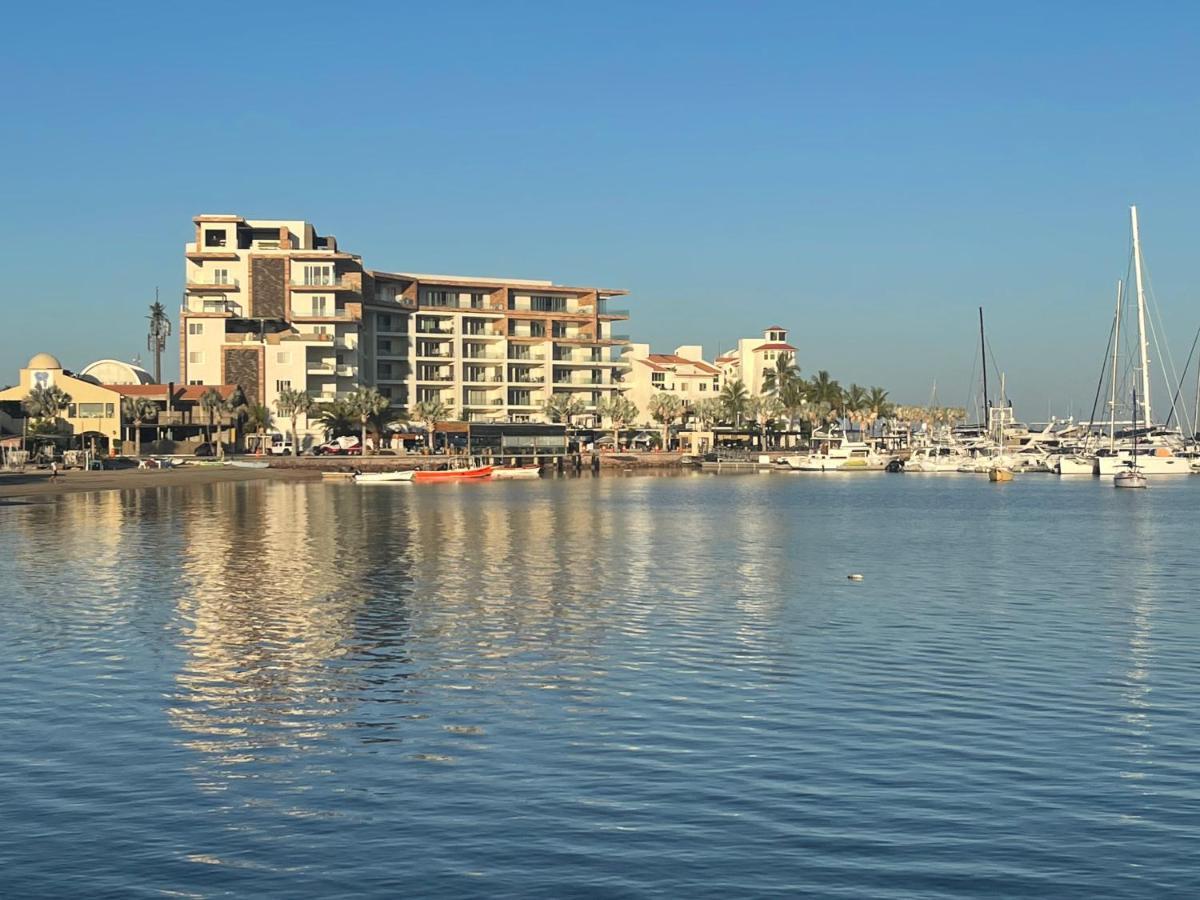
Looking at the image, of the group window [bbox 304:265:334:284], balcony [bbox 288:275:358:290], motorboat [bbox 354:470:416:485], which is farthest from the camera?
window [bbox 304:265:334:284]

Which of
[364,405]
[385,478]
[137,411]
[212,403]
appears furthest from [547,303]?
[137,411]

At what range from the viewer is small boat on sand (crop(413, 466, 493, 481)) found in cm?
14388

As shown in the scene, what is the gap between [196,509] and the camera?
8619cm

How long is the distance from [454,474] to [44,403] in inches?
1665

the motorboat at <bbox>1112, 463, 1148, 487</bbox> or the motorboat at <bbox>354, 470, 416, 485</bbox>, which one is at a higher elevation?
the motorboat at <bbox>354, 470, 416, 485</bbox>

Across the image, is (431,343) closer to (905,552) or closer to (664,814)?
(905,552)

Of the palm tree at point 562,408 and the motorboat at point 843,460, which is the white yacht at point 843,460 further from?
the palm tree at point 562,408

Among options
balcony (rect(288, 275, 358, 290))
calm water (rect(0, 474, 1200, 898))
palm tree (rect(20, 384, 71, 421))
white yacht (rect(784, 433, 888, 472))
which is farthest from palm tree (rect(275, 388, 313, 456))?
calm water (rect(0, 474, 1200, 898))

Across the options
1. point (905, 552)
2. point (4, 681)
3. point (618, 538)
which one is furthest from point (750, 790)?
point (618, 538)

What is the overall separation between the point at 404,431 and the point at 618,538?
109 meters

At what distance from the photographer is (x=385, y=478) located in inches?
5433

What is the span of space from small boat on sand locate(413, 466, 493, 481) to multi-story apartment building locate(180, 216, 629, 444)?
22423 mm

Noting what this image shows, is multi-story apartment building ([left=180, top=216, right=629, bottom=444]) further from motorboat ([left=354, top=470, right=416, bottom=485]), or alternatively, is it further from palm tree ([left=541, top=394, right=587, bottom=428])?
motorboat ([left=354, top=470, right=416, bottom=485])

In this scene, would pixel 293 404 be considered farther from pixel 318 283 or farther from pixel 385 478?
pixel 385 478
